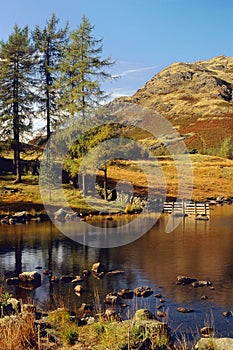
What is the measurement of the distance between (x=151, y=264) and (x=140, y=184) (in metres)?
35.7

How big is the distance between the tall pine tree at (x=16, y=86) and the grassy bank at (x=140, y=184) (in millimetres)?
2879

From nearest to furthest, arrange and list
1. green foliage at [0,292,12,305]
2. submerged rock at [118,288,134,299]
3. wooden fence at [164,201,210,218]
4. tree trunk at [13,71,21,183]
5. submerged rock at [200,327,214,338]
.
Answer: submerged rock at [200,327,214,338] < green foliage at [0,292,12,305] < submerged rock at [118,288,134,299] < wooden fence at [164,201,210,218] < tree trunk at [13,71,21,183]

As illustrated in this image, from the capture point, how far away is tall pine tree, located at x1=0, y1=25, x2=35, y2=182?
4478 cm

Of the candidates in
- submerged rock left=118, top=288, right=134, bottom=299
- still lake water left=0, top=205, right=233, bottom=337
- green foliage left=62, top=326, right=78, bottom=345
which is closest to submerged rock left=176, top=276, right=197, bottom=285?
still lake water left=0, top=205, right=233, bottom=337

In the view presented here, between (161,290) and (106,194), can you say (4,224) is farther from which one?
(161,290)

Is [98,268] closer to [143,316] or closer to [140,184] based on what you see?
[143,316]

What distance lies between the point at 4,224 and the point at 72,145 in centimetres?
1227

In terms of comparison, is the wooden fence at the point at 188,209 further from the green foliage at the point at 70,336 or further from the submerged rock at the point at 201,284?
the green foliage at the point at 70,336

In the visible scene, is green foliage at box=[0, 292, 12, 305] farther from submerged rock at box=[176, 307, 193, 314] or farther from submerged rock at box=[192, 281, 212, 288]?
submerged rock at box=[192, 281, 212, 288]

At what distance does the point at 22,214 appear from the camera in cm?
3519

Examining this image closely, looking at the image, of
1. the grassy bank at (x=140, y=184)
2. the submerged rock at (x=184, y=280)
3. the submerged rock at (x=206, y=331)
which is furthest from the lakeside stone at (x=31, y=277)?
the grassy bank at (x=140, y=184)

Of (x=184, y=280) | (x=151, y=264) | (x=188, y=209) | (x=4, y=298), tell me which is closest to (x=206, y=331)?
(x=184, y=280)

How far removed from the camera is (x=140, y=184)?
184 feet

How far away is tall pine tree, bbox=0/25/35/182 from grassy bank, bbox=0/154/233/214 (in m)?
2.88
